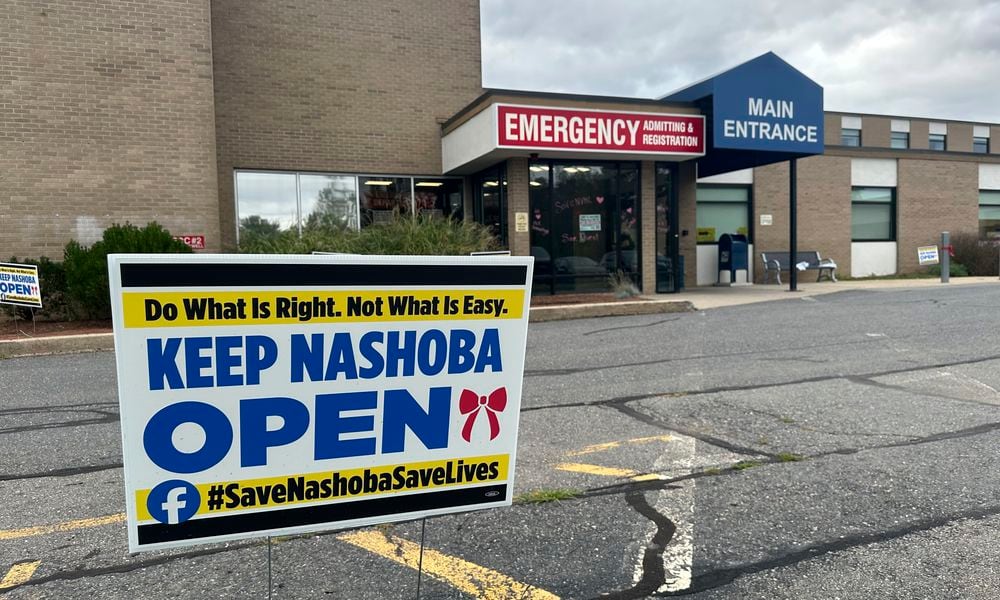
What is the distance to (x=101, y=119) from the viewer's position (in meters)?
13.5

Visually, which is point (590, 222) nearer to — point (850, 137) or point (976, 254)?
point (976, 254)

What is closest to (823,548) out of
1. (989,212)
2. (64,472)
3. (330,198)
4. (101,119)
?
(64,472)

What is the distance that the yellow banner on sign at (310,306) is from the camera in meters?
2.29

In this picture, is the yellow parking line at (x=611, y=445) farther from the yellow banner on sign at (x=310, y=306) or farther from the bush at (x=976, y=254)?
the bush at (x=976, y=254)

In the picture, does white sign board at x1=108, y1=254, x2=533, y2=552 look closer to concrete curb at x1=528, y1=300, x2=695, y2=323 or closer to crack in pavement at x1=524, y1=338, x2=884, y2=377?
crack in pavement at x1=524, y1=338, x2=884, y2=377

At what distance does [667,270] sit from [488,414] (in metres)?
15.7

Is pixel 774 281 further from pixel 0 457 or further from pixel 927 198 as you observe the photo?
pixel 0 457

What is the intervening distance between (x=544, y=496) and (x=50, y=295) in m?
12.0

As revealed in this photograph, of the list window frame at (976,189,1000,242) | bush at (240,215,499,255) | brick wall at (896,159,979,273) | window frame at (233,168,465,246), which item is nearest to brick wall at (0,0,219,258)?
window frame at (233,168,465,246)

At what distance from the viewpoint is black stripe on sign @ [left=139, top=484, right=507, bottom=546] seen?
237cm

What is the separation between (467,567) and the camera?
3.27m

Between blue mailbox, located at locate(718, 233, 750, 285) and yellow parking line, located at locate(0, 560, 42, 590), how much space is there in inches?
785

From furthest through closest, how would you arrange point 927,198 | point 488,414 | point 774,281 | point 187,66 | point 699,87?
point 927,198, point 774,281, point 699,87, point 187,66, point 488,414

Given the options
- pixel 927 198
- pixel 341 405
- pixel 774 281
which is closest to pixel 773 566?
pixel 341 405
